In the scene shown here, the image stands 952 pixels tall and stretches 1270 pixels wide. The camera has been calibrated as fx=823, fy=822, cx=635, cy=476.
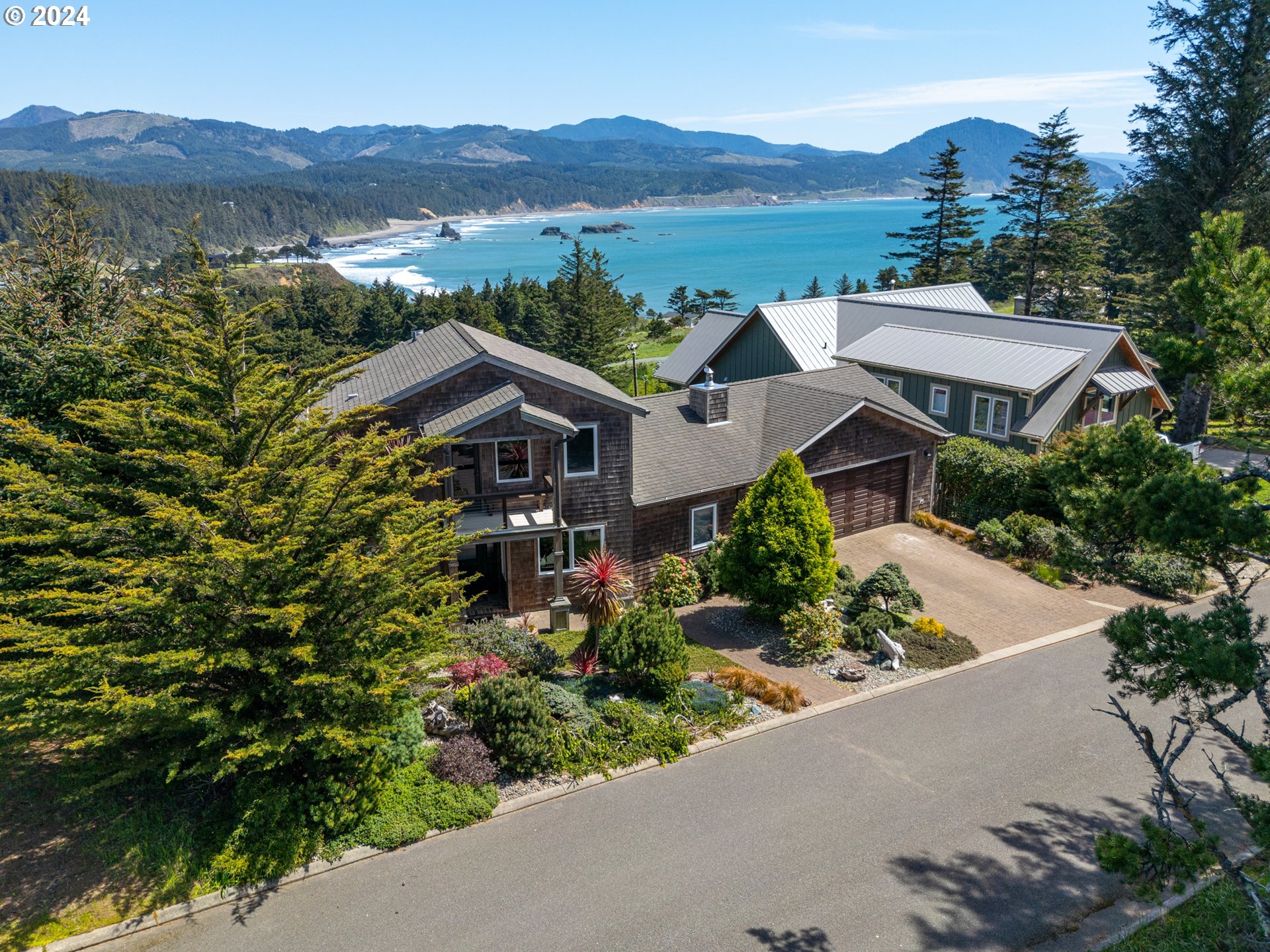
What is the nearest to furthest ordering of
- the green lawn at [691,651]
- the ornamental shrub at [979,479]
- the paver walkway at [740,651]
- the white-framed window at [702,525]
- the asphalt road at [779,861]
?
the asphalt road at [779,861] → the paver walkway at [740,651] → the green lawn at [691,651] → the white-framed window at [702,525] → the ornamental shrub at [979,479]

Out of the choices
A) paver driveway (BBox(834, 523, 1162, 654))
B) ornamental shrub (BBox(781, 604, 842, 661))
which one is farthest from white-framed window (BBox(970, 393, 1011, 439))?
ornamental shrub (BBox(781, 604, 842, 661))

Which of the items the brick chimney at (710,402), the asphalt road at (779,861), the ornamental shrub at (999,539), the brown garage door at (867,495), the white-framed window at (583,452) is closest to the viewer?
the asphalt road at (779,861)

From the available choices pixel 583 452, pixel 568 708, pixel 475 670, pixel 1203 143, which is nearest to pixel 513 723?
pixel 568 708

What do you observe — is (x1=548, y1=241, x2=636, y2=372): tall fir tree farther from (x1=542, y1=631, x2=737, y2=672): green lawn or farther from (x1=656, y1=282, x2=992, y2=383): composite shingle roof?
(x1=542, y1=631, x2=737, y2=672): green lawn

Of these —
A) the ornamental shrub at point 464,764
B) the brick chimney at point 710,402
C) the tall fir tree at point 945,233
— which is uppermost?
the tall fir tree at point 945,233

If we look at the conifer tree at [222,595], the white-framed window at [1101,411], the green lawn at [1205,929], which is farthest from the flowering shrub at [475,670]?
the white-framed window at [1101,411]

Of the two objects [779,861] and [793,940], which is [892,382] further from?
[793,940]

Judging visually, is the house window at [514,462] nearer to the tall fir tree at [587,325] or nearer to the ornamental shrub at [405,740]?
the ornamental shrub at [405,740]

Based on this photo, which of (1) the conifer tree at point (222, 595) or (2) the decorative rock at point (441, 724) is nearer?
(1) the conifer tree at point (222, 595)
